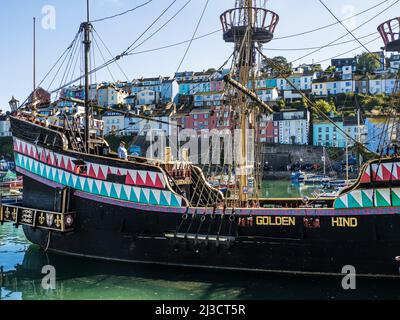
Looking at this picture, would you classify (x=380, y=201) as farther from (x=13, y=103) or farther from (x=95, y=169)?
(x=13, y=103)

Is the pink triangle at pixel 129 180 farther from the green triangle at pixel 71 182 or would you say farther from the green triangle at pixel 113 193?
the green triangle at pixel 71 182

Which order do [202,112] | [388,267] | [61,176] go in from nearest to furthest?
[388,267] < [61,176] < [202,112]

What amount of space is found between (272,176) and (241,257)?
6269 centimetres

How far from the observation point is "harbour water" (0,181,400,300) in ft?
40.9

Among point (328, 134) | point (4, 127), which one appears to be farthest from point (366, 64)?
point (4, 127)

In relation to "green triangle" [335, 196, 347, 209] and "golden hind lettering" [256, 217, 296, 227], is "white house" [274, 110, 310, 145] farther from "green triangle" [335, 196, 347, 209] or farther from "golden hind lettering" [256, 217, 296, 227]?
"green triangle" [335, 196, 347, 209]

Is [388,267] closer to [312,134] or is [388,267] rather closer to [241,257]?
[241,257]

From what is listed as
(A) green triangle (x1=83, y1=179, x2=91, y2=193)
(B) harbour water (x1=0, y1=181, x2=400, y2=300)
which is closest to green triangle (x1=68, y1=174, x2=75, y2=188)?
(A) green triangle (x1=83, y1=179, x2=91, y2=193)

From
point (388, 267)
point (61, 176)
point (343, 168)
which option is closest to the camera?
point (388, 267)

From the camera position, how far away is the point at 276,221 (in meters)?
13.6

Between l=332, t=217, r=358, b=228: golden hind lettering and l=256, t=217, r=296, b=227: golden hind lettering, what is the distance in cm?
118

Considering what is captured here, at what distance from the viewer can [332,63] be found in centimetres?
11519

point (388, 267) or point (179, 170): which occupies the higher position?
point (179, 170)
